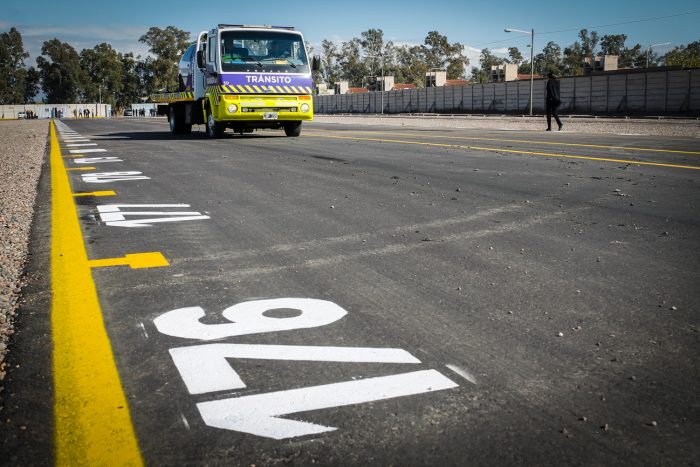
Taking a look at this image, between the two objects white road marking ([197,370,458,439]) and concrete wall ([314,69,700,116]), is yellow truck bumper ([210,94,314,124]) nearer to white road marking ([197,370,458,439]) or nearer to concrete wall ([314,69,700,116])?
white road marking ([197,370,458,439])

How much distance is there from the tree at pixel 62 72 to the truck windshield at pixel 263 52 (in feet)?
480

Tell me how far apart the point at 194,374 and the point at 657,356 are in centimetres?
186

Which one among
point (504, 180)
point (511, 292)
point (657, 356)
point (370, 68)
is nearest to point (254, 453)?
point (657, 356)

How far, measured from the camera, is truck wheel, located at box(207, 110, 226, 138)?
1775 centimetres

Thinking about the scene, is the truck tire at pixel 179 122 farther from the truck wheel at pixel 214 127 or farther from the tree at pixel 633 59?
the tree at pixel 633 59

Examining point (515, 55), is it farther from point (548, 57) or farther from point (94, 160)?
point (94, 160)

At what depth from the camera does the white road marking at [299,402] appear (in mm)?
2246

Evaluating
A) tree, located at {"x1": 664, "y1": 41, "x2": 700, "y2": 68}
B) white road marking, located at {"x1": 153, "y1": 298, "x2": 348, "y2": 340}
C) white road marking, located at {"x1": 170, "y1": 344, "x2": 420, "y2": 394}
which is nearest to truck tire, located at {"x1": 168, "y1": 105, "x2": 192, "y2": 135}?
white road marking, located at {"x1": 153, "y1": 298, "x2": 348, "y2": 340}

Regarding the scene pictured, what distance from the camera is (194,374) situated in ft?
8.81

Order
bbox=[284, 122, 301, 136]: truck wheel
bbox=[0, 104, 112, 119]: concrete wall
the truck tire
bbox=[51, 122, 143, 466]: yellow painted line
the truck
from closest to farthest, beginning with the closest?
bbox=[51, 122, 143, 466]: yellow painted line
the truck
bbox=[284, 122, 301, 136]: truck wheel
the truck tire
bbox=[0, 104, 112, 119]: concrete wall

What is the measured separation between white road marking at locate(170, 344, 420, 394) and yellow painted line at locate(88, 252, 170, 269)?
1.62 meters

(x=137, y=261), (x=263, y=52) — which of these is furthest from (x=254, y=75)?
(x=137, y=261)

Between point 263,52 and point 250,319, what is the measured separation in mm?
14565

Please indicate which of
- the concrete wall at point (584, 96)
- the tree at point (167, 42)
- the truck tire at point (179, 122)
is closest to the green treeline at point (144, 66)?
the tree at point (167, 42)
